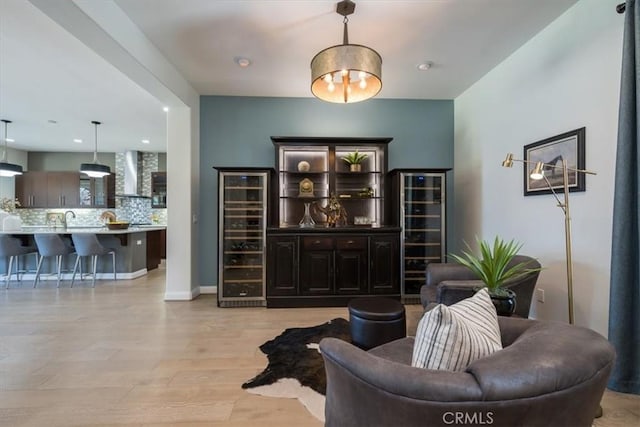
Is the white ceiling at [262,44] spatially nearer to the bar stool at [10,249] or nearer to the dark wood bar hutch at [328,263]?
the dark wood bar hutch at [328,263]

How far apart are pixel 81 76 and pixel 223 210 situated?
7.75ft

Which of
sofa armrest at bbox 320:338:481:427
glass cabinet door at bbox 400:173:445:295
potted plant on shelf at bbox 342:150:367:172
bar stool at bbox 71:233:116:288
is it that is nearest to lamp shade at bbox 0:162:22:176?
bar stool at bbox 71:233:116:288

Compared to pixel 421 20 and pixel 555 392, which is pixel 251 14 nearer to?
pixel 421 20

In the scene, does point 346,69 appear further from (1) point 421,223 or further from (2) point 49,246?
(2) point 49,246

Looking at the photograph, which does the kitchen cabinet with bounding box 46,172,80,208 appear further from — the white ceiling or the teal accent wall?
the teal accent wall

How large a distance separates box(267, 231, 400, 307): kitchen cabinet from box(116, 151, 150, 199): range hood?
5696 millimetres

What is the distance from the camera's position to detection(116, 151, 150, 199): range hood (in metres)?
7.42

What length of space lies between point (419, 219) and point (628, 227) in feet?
7.39

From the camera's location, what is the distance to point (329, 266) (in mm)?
3701

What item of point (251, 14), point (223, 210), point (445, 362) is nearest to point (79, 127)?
point (223, 210)

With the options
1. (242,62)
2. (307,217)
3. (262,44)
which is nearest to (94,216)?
(307,217)

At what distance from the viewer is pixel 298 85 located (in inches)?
153

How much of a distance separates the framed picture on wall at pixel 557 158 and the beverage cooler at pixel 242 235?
2.94 m

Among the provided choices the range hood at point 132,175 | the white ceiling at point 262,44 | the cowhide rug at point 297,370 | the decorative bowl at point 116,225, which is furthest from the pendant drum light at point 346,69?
the range hood at point 132,175
